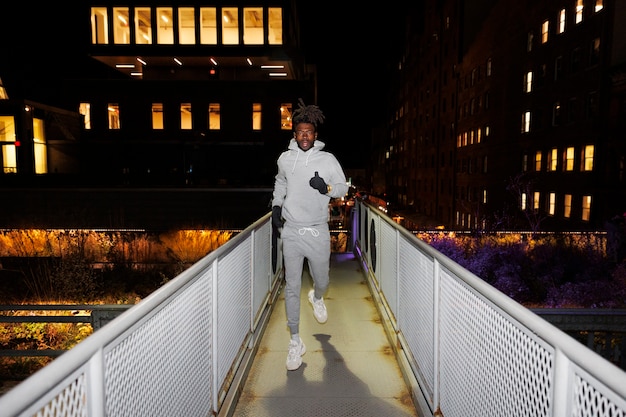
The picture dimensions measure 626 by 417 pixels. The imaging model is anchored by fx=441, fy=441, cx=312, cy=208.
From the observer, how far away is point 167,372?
251cm

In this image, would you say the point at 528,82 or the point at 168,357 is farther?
the point at 528,82

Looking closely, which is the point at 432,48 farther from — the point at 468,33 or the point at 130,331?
the point at 130,331

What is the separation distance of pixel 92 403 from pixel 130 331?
351 mm

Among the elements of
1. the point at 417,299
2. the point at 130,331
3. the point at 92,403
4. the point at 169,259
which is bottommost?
the point at 169,259

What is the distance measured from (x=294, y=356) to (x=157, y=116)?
1312 inches

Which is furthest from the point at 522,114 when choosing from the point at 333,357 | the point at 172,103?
the point at 333,357

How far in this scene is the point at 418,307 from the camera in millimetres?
4043

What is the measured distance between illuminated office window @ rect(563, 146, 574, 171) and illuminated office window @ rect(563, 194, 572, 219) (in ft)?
5.68

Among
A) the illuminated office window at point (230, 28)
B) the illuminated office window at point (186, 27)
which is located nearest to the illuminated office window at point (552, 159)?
the illuminated office window at point (230, 28)

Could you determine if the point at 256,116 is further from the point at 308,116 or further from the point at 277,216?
the point at 308,116

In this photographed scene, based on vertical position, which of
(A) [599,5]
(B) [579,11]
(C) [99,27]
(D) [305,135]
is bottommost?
(D) [305,135]

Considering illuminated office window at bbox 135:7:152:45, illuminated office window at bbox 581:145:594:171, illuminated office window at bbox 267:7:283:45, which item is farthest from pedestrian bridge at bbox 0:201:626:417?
illuminated office window at bbox 135:7:152:45

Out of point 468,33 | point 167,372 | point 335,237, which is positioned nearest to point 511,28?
point 468,33

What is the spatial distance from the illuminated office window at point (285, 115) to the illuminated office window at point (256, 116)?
5.59ft
